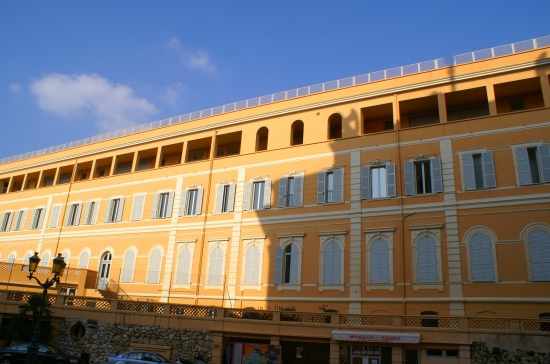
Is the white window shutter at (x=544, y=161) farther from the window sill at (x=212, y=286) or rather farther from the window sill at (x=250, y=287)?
the window sill at (x=212, y=286)

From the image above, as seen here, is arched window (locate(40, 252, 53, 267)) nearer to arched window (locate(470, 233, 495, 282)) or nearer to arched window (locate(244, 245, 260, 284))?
arched window (locate(244, 245, 260, 284))

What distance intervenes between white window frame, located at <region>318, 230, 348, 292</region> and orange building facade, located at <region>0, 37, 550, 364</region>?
0.07 m

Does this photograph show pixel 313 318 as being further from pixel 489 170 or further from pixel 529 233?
pixel 489 170

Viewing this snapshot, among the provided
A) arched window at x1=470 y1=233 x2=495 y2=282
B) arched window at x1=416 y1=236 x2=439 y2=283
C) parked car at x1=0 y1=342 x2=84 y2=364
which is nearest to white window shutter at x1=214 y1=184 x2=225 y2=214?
parked car at x1=0 y1=342 x2=84 y2=364

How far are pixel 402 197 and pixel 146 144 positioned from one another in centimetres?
2149

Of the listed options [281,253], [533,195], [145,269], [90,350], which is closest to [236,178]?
[281,253]

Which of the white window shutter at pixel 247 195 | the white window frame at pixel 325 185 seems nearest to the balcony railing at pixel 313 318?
the white window frame at pixel 325 185

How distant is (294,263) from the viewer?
29047 millimetres

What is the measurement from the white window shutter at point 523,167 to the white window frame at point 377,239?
22.8ft

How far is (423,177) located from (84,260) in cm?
2662

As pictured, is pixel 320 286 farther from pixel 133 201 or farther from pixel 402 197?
pixel 133 201

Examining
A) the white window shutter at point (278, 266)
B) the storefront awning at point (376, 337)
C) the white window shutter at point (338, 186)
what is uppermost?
Result: the white window shutter at point (338, 186)

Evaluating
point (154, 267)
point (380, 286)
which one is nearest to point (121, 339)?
point (154, 267)

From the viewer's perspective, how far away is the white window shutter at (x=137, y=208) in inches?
1451
